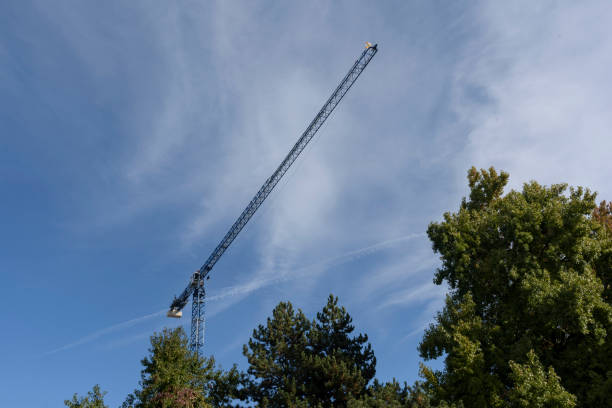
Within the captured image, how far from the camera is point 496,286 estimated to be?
92.5 feet

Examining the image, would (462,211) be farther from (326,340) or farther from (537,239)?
(326,340)

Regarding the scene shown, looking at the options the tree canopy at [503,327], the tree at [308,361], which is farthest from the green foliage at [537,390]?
the tree at [308,361]

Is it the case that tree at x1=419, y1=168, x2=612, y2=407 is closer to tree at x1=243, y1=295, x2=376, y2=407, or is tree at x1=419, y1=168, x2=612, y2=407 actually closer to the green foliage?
the green foliage

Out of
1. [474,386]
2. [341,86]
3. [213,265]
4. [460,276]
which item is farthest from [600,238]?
[213,265]

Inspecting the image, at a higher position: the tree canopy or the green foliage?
the tree canopy

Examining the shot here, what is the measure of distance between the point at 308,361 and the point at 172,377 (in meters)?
10.5

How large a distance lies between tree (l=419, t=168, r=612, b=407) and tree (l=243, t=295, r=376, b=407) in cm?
850

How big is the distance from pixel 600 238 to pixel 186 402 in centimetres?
2595

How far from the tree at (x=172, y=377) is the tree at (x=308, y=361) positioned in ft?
15.9

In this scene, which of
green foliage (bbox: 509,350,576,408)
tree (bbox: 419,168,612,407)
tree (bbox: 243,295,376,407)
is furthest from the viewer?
tree (bbox: 243,295,376,407)

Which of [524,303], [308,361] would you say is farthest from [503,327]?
[308,361]

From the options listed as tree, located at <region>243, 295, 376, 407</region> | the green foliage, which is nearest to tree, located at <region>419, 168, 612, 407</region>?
the green foliage

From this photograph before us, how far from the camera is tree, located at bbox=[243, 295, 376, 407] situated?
33656mm

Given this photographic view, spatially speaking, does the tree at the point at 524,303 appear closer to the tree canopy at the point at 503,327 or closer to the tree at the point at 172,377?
the tree canopy at the point at 503,327
